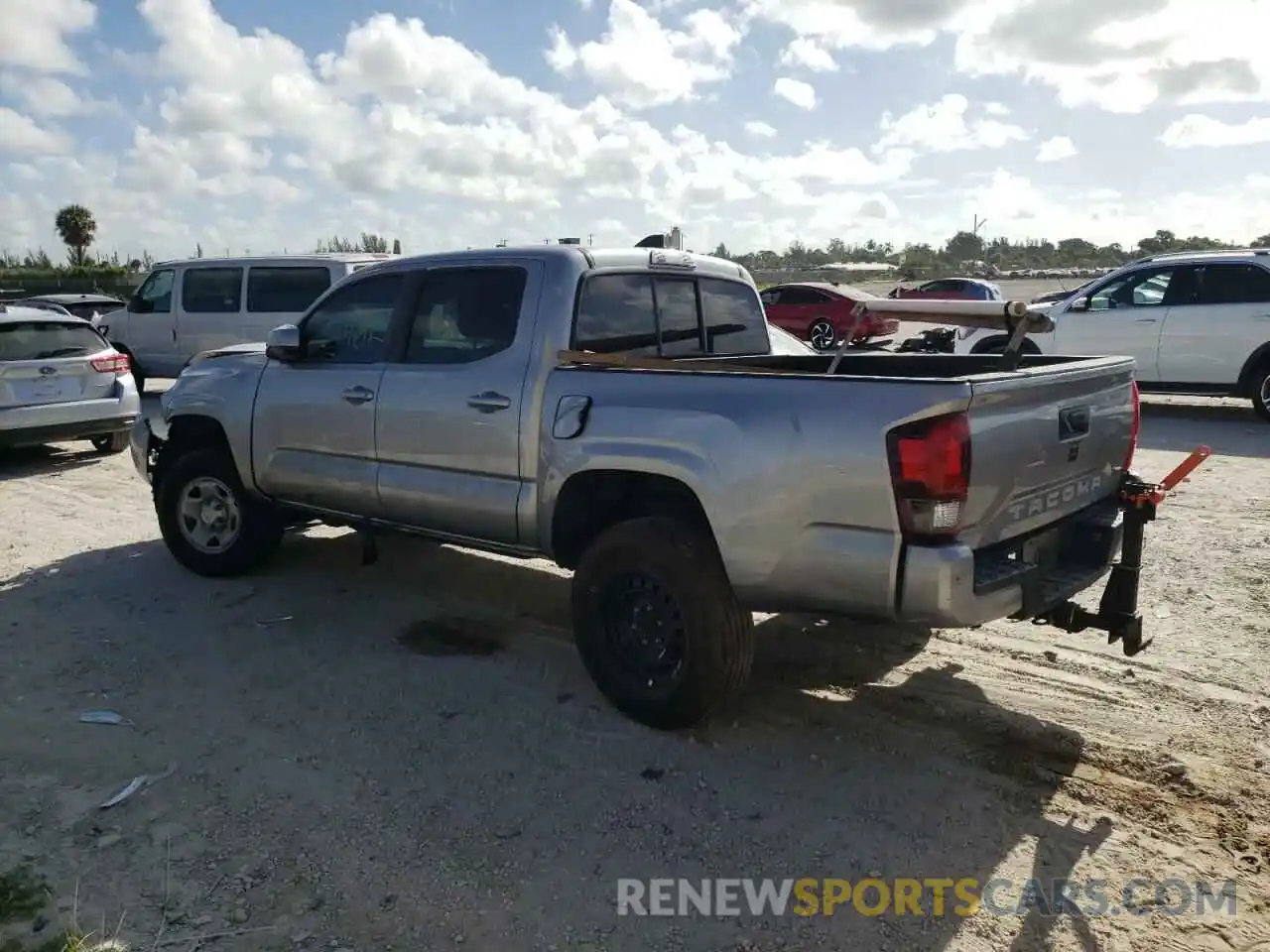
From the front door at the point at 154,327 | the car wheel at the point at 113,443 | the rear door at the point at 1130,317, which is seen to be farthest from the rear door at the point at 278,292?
the rear door at the point at 1130,317

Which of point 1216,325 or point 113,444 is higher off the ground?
point 1216,325

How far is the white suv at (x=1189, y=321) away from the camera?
10.9 m

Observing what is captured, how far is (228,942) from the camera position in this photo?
9.09 ft

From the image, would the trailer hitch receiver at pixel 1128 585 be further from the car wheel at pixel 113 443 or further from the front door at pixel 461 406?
the car wheel at pixel 113 443

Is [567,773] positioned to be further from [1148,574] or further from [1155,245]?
[1155,245]

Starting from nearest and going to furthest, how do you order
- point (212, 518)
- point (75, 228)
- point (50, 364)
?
point (212, 518), point (50, 364), point (75, 228)

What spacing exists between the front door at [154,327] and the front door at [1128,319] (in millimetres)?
11986

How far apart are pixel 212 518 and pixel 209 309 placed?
8.18 m

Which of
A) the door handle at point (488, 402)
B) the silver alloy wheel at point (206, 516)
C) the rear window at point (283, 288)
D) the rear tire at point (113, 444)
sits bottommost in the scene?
the rear tire at point (113, 444)

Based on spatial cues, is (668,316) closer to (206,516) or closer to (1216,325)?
(206,516)

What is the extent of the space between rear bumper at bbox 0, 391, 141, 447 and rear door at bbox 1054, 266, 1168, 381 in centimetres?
1067

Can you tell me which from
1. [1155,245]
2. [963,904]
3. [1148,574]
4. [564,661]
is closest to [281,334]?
[564,661]

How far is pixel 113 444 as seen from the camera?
1070cm

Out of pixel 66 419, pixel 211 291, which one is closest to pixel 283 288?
pixel 211 291
